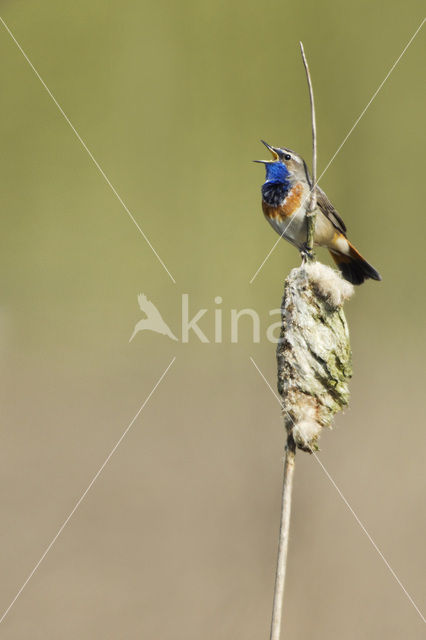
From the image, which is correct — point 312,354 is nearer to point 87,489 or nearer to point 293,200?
point 293,200

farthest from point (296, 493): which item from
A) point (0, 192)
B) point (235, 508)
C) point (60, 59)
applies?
point (60, 59)

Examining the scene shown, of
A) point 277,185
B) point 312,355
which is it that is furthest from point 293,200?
point 312,355

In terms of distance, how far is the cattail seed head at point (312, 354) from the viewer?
95 cm

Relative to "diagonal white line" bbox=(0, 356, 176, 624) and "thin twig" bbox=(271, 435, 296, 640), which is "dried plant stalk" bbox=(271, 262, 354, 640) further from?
"diagonal white line" bbox=(0, 356, 176, 624)

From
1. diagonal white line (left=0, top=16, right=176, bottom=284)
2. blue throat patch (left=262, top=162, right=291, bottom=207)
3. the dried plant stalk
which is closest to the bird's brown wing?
blue throat patch (left=262, top=162, right=291, bottom=207)

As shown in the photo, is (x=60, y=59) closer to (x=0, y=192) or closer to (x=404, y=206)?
(x=0, y=192)

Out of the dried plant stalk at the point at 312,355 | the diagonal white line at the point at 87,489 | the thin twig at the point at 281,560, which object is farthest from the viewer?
the diagonal white line at the point at 87,489

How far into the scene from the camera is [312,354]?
98 cm

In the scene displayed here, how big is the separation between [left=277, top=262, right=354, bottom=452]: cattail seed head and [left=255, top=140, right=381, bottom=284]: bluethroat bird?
0.45 meters

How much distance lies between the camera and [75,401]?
2.49m

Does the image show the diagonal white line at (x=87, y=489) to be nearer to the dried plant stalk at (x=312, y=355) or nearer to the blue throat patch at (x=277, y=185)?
the blue throat patch at (x=277, y=185)

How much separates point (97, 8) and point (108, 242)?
987 mm

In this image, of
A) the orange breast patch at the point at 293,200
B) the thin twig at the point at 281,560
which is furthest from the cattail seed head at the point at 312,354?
the orange breast patch at the point at 293,200

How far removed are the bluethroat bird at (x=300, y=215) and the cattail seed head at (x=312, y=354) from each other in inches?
17.6
